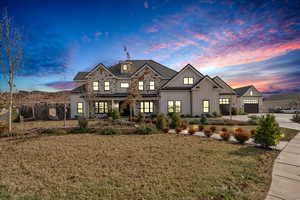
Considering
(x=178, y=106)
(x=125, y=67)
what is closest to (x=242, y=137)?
(x=178, y=106)

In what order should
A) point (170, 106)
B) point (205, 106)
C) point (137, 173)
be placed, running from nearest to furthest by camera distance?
point (137, 173) → point (205, 106) → point (170, 106)

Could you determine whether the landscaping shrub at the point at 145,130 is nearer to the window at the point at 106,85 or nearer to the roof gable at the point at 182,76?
the roof gable at the point at 182,76

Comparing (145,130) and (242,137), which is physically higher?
(242,137)

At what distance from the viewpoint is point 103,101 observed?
21.7m

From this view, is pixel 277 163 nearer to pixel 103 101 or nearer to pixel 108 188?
pixel 108 188

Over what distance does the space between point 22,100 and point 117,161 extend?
23.6 metres

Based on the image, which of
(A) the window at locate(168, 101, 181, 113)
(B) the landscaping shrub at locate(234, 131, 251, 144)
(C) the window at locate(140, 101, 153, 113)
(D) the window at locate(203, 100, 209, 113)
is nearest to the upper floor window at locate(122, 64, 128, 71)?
(C) the window at locate(140, 101, 153, 113)

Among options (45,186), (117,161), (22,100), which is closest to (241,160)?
(117,161)

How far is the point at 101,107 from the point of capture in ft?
71.3

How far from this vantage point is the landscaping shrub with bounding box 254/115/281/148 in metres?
6.75

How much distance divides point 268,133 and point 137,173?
7.18 metres

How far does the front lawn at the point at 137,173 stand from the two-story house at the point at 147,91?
43.1ft

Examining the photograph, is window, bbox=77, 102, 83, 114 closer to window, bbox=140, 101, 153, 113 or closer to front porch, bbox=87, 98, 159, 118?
front porch, bbox=87, 98, 159, 118

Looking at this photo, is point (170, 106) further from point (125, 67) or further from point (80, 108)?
point (80, 108)
